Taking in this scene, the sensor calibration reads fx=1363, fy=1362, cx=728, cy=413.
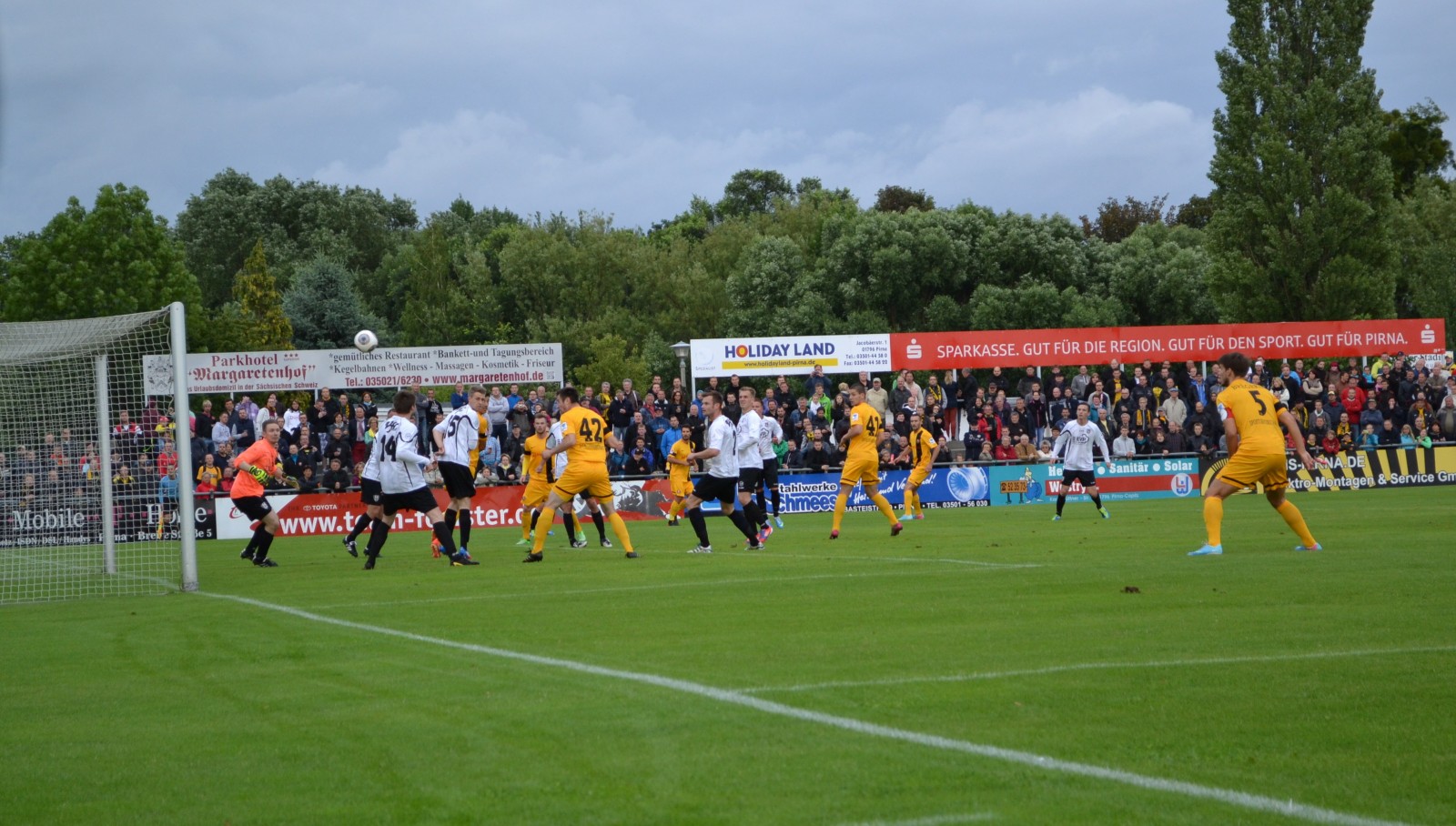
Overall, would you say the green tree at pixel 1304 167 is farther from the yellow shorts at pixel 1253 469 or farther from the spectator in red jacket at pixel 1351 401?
the yellow shorts at pixel 1253 469

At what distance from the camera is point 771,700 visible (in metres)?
7.29

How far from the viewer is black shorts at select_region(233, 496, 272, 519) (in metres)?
19.9

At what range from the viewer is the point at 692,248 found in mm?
80938

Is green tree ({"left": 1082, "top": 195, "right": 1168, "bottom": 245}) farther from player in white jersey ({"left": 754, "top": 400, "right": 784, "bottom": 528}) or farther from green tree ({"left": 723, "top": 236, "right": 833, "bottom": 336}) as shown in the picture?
player in white jersey ({"left": 754, "top": 400, "right": 784, "bottom": 528})

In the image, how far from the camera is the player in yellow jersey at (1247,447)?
1502 centimetres

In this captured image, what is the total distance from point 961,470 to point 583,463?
1702cm

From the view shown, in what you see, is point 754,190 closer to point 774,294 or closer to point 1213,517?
point 774,294

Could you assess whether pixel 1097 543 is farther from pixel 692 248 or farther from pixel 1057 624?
pixel 692 248

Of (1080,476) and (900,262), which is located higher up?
(900,262)

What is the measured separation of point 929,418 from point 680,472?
841 centimetres

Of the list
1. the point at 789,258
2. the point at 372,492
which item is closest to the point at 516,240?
the point at 789,258

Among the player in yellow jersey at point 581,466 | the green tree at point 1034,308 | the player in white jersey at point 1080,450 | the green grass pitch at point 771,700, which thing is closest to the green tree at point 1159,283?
the green tree at point 1034,308

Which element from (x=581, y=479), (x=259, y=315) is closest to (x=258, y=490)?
(x=581, y=479)

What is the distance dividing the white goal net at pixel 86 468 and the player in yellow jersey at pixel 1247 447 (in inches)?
504
